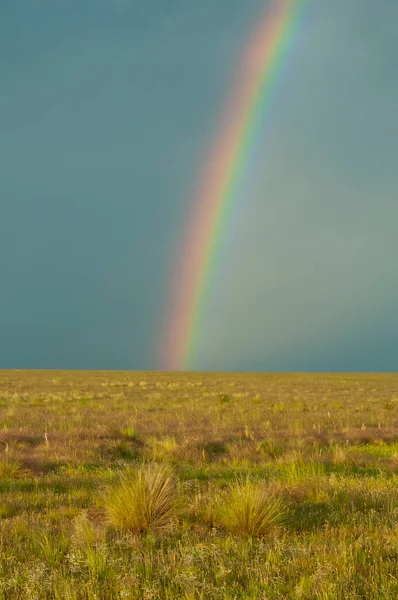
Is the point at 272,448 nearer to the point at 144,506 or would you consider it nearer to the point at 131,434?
the point at 131,434

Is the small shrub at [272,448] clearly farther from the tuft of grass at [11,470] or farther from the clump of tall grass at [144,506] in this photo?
the clump of tall grass at [144,506]

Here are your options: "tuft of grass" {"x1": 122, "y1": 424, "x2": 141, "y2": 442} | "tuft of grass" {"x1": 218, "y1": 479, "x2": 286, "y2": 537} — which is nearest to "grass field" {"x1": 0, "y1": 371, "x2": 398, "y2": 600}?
"tuft of grass" {"x1": 218, "y1": 479, "x2": 286, "y2": 537}

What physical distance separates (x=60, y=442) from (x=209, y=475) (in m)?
5.15

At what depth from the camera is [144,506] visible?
601 centimetres

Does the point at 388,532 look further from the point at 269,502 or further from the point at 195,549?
the point at 195,549

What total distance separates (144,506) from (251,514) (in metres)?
1.29

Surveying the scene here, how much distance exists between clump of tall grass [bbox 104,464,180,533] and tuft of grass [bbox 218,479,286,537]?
672mm

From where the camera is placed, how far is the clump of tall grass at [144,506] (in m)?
5.93

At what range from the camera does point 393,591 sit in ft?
12.4

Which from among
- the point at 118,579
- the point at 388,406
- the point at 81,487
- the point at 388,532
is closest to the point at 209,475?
the point at 81,487

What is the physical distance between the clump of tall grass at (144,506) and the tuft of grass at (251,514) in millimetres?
672

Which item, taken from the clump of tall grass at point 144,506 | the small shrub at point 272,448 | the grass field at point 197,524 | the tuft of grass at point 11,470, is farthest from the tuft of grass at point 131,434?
the clump of tall grass at point 144,506

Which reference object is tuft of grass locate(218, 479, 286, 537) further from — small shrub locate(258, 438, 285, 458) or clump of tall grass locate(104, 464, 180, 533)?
small shrub locate(258, 438, 285, 458)

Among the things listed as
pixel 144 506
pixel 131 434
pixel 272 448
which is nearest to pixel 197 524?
pixel 144 506
